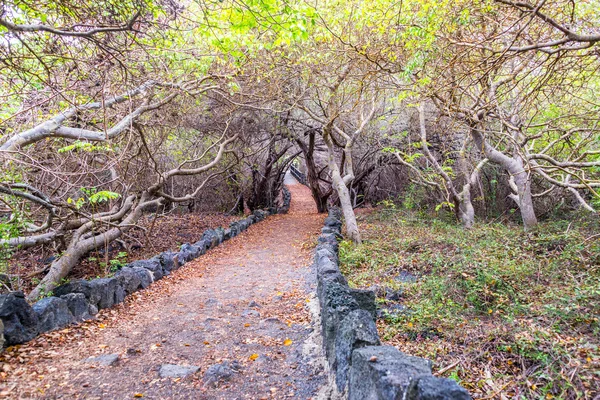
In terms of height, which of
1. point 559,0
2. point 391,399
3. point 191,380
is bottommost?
point 191,380

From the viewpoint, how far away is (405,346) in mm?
3396

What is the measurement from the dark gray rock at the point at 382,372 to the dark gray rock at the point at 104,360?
2212 mm

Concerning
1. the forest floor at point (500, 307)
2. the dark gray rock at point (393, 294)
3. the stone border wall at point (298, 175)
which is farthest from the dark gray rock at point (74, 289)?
the stone border wall at point (298, 175)

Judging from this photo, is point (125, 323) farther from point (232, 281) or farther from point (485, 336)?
point (485, 336)

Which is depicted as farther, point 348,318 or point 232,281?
point 232,281

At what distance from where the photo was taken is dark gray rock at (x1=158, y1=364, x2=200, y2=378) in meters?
3.15

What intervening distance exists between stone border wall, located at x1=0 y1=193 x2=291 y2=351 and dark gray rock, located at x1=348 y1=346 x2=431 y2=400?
319 cm

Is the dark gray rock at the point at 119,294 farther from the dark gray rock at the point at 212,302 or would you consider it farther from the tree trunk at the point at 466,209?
the tree trunk at the point at 466,209

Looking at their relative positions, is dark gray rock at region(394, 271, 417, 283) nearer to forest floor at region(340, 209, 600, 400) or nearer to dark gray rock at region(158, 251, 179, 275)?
forest floor at region(340, 209, 600, 400)

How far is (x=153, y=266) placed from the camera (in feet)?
20.4

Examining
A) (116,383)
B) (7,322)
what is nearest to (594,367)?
(116,383)

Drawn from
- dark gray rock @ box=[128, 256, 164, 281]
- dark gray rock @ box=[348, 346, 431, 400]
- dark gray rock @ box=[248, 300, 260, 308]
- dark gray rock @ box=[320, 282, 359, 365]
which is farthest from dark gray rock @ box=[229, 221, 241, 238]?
dark gray rock @ box=[348, 346, 431, 400]

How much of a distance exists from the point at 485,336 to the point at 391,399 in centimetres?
186

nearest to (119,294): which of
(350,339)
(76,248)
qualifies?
(76,248)
